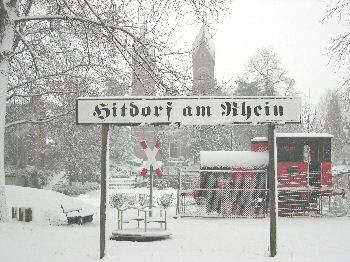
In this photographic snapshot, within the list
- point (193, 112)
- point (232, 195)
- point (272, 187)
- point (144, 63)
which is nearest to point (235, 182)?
point (232, 195)

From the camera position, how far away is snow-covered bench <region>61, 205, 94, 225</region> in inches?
540

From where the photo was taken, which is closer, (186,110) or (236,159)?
(186,110)

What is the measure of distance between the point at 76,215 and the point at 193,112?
758cm

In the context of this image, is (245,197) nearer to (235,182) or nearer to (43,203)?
(235,182)

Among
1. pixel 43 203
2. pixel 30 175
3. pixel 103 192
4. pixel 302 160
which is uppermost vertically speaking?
pixel 302 160

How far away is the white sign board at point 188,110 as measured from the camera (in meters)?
7.48

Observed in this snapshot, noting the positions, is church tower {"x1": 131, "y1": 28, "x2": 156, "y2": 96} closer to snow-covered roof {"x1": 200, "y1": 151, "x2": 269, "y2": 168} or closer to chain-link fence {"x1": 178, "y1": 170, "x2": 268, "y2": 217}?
chain-link fence {"x1": 178, "y1": 170, "x2": 268, "y2": 217}

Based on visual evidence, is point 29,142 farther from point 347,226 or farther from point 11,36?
point 347,226

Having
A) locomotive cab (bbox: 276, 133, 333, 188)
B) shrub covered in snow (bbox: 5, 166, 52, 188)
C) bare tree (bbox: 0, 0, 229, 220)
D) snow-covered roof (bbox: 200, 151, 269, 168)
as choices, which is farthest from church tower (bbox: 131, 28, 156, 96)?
shrub covered in snow (bbox: 5, 166, 52, 188)

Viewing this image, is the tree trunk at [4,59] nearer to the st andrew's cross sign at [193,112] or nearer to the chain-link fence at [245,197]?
the st andrew's cross sign at [193,112]

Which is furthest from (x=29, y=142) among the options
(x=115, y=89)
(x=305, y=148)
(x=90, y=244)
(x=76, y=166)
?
(x=90, y=244)

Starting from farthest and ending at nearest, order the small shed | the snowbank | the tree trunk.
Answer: the small shed < the snowbank < the tree trunk

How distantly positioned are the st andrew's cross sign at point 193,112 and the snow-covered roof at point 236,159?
960 cm

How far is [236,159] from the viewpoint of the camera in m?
17.4
